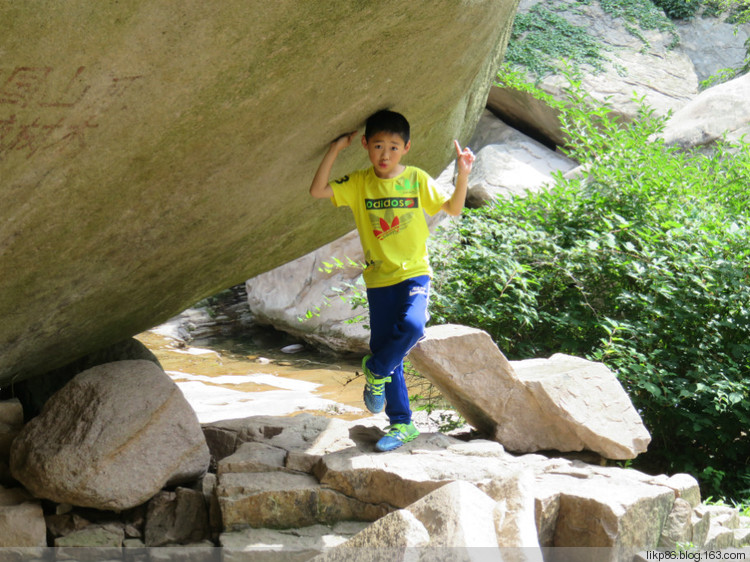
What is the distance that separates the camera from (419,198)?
3387 mm

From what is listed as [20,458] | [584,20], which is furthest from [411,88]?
[584,20]

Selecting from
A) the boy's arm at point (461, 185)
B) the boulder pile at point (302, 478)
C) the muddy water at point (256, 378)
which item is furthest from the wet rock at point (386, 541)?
the muddy water at point (256, 378)

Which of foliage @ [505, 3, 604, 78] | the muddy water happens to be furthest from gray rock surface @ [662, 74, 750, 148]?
the muddy water

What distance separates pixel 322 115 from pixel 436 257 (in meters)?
2.83

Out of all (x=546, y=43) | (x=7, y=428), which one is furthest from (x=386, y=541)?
(x=546, y=43)

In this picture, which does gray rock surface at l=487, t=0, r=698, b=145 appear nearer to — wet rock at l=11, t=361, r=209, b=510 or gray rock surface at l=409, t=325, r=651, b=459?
gray rock surface at l=409, t=325, r=651, b=459

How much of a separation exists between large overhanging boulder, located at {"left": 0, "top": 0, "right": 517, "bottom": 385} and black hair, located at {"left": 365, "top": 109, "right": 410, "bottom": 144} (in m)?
0.05

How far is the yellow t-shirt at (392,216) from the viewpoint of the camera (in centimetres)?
336

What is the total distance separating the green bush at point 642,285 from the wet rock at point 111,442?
231 cm

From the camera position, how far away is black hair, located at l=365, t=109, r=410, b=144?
3195mm

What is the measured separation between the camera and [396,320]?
135 inches

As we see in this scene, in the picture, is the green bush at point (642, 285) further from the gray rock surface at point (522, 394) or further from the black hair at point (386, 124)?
the black hair at point (386, 124)

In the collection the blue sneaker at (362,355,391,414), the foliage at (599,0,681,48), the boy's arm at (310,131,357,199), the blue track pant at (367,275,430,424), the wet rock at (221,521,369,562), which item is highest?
the foliage at (599,0,681,48)

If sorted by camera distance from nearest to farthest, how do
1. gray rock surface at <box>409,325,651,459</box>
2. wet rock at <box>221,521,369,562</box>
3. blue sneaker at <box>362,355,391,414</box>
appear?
1. wet rock at <box>221,521,369,562</box>
2. blue sneaker at <box>362,355,391,414</box>
3. gray rock surface at <box>409,325,651,459</box>
